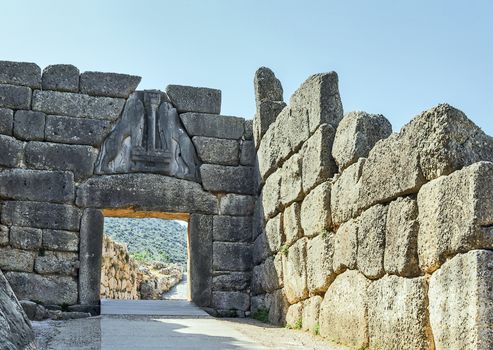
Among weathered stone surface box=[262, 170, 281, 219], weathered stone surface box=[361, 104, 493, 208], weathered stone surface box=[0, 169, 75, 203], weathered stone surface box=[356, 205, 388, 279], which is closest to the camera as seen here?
weathered stone surface box=[361, 104, 493, 208]

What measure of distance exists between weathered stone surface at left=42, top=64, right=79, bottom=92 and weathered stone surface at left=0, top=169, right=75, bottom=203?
1.31 metres

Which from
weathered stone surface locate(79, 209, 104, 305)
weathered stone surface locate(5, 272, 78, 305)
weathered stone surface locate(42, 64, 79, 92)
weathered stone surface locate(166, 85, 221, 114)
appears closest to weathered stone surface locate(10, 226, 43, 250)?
weathered stone surface locate(5, 272, 78, 305)

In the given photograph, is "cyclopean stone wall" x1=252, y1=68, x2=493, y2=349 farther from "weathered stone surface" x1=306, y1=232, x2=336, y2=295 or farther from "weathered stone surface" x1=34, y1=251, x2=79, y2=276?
"weathered stone surface" x1=34, y1=251, x2=79, y2=276

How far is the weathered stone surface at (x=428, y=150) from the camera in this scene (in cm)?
447

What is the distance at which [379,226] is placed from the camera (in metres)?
5.40

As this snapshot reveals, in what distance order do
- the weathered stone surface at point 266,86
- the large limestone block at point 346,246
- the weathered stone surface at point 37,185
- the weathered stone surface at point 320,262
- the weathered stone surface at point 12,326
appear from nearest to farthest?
the weathered stone surface at point 12,326
the large limestone block at point 346,246
the weathered stone surface at point 320,262
the weathered stone surface at point 37,185
the weathered stone surface at point 266,86

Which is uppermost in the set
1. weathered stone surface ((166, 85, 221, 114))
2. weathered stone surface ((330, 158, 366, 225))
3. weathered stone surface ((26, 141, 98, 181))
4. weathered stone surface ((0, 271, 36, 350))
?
weathered stone surface ((166, 85, 221, 114))

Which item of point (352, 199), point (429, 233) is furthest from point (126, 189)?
point (429, 233)

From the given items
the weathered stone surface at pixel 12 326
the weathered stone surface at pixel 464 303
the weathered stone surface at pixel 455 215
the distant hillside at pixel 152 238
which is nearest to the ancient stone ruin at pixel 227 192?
the weathered stone surface at pixel 455 215

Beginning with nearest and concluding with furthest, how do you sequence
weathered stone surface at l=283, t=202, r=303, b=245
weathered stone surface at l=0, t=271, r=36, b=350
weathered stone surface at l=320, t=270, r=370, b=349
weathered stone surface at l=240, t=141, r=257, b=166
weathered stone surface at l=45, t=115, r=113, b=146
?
weathered stone surface at l=0, t=271, r=36, b=350
weathered stone surface at l=320, t=270, r=370, b=349
weathered stone surface at l=283, t=202, r=303, b=245
weathered stone surface at l=45, t=115, r=113, b=146
weathered stone surface at l=240, t=141, r=257, b=166

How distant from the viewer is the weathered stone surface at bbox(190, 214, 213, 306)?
9.84m

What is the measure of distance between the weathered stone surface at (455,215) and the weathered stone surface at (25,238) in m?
6.21

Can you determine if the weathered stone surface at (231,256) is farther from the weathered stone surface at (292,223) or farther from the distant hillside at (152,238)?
the distant hillside at (152,238)

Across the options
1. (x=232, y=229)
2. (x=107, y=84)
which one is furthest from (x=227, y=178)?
(x=107, y=84)
